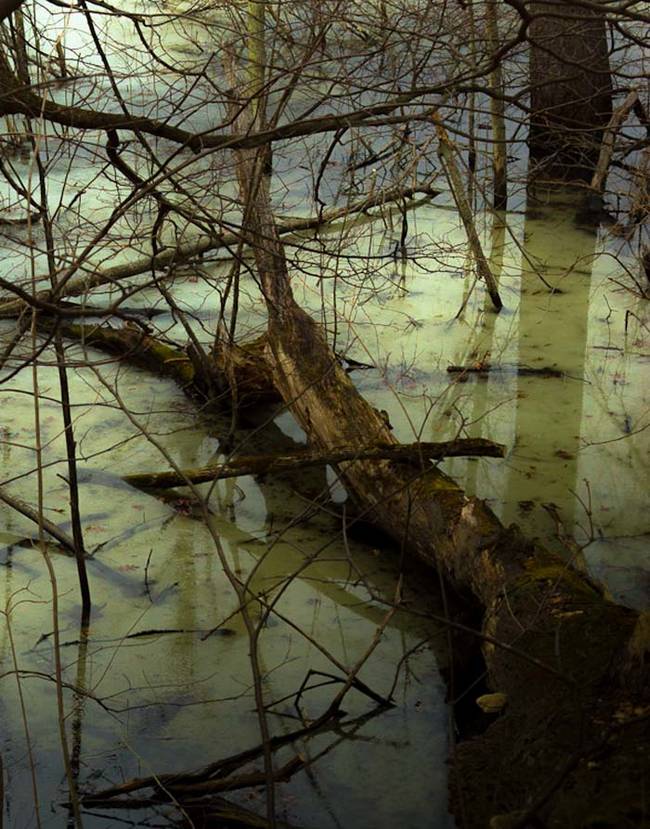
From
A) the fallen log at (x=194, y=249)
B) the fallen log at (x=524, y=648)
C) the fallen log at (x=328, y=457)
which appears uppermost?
the fallen log at (x=194, y=249)

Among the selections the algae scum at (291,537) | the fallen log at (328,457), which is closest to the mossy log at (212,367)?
the algae scum at (291,537)

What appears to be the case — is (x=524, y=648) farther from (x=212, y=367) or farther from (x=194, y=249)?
(x=194, y=249)

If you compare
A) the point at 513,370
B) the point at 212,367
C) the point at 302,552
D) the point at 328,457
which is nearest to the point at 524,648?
the point at 302,552

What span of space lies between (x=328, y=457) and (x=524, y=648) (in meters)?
1.46

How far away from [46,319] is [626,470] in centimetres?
315

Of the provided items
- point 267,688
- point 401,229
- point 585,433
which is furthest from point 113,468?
point 401,229

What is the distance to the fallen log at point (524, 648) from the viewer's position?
2.75 metres

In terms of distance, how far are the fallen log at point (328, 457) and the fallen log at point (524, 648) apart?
0.08m

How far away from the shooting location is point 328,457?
487 centimetres

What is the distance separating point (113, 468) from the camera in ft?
18.2

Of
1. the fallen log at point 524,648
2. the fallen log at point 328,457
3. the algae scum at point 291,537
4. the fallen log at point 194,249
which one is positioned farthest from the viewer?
the fallen log at point 194,249

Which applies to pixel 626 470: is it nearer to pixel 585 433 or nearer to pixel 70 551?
pixel 585 433

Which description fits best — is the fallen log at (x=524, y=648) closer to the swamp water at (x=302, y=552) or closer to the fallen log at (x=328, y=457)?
the fallen log at (x=328, y=457)

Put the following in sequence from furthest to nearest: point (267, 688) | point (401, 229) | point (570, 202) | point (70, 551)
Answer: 1. point (570, 202)
2. point (401, 229)
3. point (70, 551)
4. point (267, 688)
